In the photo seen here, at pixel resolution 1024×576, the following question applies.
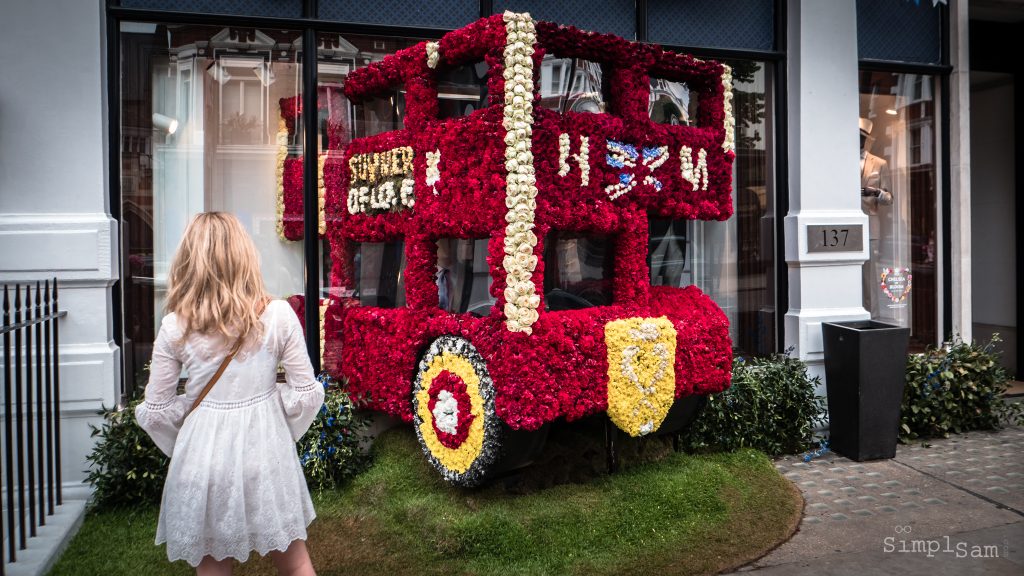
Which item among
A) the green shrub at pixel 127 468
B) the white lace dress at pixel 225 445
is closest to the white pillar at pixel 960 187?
the white lace dress at pixel 225 445

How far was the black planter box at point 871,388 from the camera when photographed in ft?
18.0

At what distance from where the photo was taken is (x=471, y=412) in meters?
4.29

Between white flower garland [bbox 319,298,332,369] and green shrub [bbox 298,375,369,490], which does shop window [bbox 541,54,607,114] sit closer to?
white flower garland [bbox 319,298,332,369]

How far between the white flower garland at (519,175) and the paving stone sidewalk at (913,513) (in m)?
1.83

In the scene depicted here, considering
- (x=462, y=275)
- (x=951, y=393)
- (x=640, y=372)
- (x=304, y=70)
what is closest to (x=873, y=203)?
(x=951, y=393)

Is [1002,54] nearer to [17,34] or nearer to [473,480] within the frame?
[473,480]

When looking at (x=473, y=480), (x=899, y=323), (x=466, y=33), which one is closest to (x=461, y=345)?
(x=473, y=480)

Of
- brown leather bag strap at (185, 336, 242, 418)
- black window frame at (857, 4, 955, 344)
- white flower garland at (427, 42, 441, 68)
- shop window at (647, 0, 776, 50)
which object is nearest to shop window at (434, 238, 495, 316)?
white flower garland at (427, 42, 441, 68)

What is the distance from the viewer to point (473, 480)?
171 inches

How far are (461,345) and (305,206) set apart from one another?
1.83 meters

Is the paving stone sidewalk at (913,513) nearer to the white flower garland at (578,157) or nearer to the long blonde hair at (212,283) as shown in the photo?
the white flower garland at (578,157)

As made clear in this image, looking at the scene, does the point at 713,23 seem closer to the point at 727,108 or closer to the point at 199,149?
the point at 727,108

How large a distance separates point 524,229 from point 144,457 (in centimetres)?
267

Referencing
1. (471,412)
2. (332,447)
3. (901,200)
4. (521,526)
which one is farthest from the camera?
(901,200)
